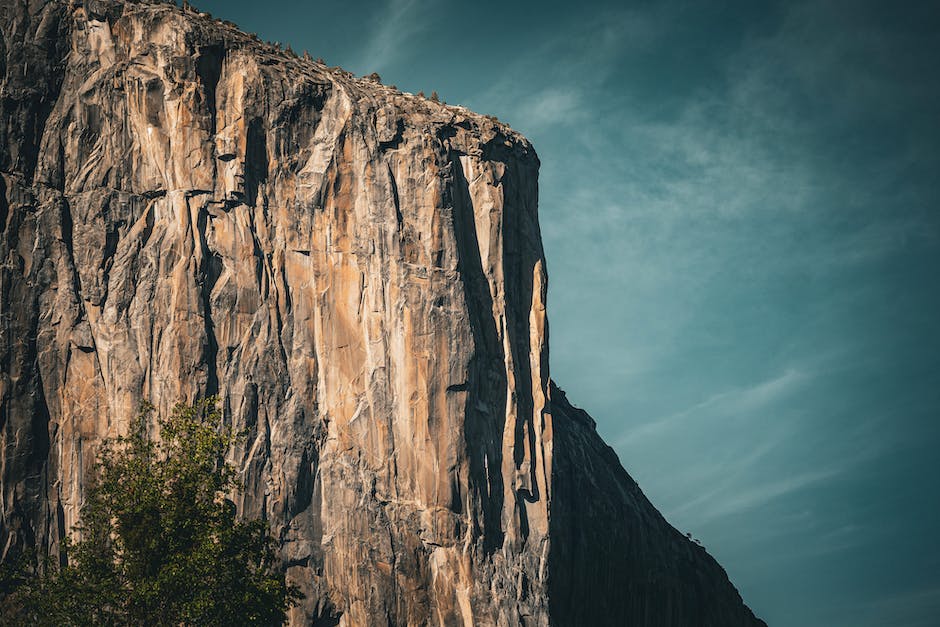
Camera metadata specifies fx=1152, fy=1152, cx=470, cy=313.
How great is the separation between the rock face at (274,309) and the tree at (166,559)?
853 centimetres

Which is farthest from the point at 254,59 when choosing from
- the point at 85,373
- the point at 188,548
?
the point at 188,548

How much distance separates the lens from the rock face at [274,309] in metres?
55.5

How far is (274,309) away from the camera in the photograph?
→ 5825cm

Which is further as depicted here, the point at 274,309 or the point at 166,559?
the point at 274,309

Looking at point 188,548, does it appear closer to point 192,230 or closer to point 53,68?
point 192,230

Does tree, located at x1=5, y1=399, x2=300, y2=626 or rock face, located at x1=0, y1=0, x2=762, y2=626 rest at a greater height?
rock face, located at x1=0, y1=0, x2=762, y2=626

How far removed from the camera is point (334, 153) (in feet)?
199

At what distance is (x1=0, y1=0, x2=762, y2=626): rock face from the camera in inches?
2186

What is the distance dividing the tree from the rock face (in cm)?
853

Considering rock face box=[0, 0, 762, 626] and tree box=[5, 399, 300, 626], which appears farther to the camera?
rock face box=[0, 0, 762, 626]

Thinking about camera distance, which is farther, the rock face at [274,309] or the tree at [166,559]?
the rock face at [274,309]

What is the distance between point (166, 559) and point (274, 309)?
55.8 feet

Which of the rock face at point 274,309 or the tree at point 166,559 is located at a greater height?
the rock face at point 274,309

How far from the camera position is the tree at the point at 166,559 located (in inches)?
1711
